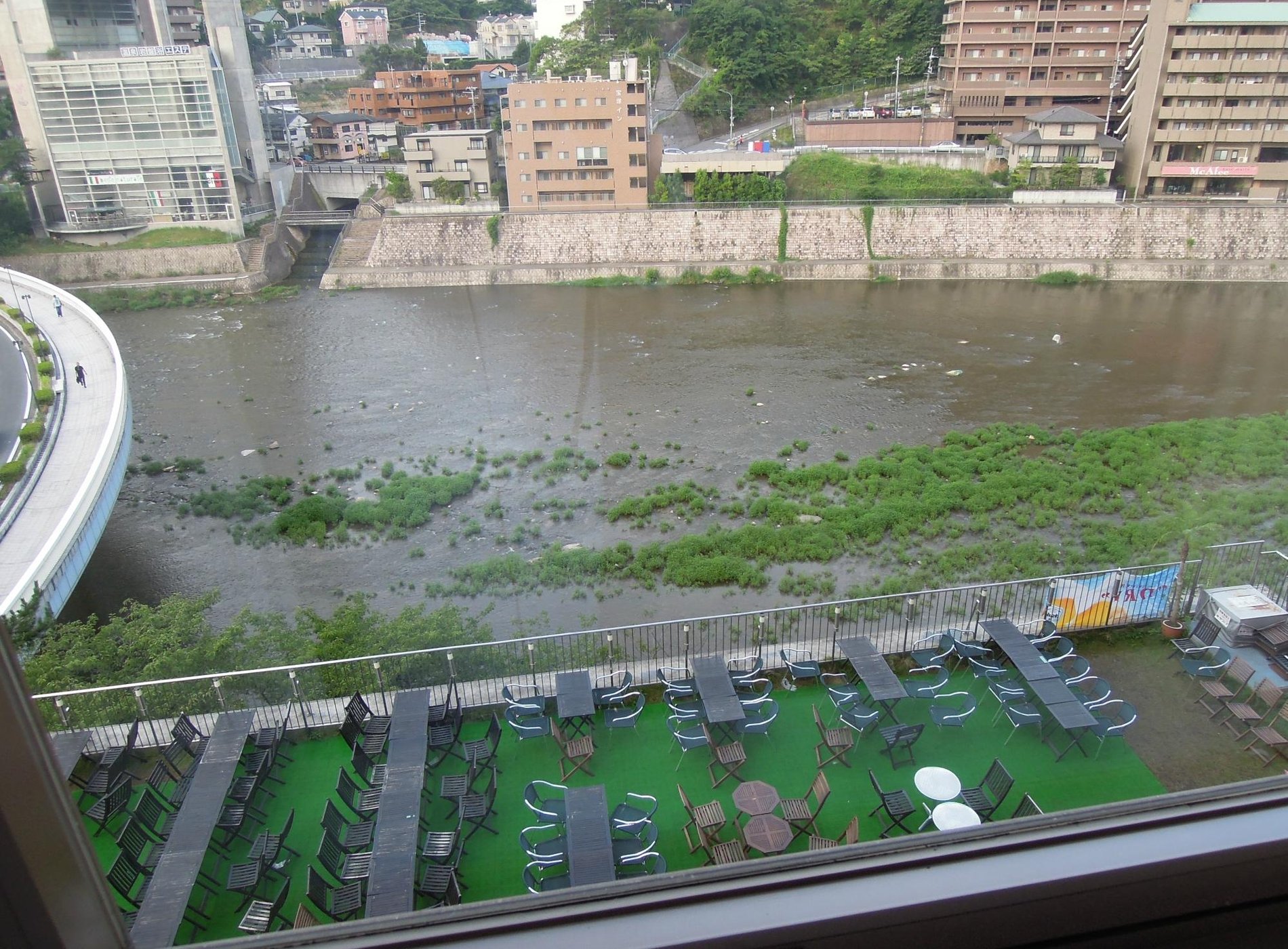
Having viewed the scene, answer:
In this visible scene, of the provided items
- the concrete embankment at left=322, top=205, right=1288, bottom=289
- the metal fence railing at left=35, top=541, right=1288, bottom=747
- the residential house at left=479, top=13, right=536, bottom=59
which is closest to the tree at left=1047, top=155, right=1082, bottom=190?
the concrete embankment at left=322, top=205, right=1288, bottom=289

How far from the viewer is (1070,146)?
1256cm

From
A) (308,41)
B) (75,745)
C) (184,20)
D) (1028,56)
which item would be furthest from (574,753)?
(308,41)

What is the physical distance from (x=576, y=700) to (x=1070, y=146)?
13.2m

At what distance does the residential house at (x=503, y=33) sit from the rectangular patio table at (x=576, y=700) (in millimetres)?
25933

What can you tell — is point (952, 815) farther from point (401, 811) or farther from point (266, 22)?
point (266, 22)

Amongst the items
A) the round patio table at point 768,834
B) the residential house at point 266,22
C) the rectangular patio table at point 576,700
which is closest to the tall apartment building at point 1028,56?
the residential house at point 266,22

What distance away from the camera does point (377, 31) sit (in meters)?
23.3

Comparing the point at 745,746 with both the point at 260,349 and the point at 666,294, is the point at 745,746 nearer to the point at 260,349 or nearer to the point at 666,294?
the point at 260,349

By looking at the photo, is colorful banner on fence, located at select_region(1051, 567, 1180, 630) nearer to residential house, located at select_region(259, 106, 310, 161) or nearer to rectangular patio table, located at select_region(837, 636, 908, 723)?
rectangular patio table, located at select_region(837, 636, 908, 723)

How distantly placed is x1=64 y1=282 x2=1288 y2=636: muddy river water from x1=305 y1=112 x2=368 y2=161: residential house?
25.5 feet

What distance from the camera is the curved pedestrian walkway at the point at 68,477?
10.2 feet

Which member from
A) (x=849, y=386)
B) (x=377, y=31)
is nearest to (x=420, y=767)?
(x=849, y=386)

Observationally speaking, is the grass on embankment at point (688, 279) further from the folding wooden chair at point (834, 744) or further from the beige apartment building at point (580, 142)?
the folding wooden chair at point (834, 744)

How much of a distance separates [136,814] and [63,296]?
5.18 m
